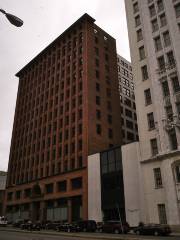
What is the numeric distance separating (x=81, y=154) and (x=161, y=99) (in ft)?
75.5

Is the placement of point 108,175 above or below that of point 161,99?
below

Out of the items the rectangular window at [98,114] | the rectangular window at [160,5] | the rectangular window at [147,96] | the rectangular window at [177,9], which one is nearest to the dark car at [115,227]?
the rectangular window at [147,96]

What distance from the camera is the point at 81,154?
188 ft

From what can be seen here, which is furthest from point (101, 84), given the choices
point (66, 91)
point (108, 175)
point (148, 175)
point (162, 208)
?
point (162, 208)

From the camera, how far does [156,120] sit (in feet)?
137

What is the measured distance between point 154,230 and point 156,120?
55.5 feet

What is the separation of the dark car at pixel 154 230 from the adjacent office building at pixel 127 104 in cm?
3965

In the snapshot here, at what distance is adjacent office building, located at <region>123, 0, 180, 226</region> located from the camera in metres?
37.5

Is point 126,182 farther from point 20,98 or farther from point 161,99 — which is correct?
point 20,98

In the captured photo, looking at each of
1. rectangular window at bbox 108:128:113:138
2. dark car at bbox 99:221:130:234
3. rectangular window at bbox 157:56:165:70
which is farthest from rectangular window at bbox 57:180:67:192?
rectangular window at bbox 157:56:165:70

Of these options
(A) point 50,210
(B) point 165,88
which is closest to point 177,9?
(B) point 165,88

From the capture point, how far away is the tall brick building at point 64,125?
58375 mm

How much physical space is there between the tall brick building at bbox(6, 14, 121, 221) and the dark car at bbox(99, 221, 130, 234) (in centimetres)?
1365

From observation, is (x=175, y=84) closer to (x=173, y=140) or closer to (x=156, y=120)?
(x=156, y=120)
